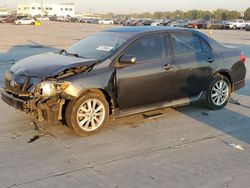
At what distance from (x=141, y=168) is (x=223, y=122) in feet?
8.58

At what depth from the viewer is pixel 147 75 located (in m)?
6.30

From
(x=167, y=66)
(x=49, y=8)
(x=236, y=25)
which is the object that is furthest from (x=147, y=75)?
(x=49, y=8)

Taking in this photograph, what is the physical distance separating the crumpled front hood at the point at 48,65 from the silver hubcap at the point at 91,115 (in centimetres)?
62

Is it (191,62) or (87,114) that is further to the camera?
(191,62)

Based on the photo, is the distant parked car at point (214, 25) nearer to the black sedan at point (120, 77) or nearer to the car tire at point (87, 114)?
the black sedan at point (120, 77)

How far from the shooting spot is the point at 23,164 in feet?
15.4

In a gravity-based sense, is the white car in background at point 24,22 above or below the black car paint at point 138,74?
above

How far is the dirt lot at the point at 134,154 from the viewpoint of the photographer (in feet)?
14.1

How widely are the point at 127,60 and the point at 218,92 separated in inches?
95.6

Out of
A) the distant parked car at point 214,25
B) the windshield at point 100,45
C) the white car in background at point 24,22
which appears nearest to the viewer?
the windshield at point 100,45

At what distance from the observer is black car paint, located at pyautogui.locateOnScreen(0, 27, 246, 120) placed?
5730 millimetres

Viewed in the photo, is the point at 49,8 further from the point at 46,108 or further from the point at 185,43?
the point at 46,108

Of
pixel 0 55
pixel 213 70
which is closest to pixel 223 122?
pixel 213 70

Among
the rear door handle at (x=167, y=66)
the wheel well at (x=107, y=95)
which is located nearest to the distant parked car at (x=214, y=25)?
the rear door handle at (x=167, y=66)
